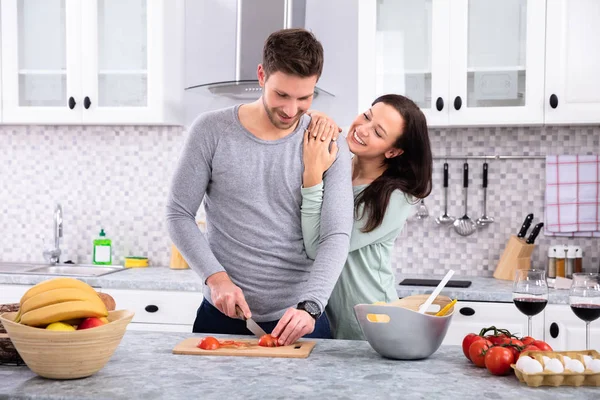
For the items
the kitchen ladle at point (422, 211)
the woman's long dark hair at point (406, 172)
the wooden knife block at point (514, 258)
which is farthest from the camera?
the kitchen ladle at point (422, 211)

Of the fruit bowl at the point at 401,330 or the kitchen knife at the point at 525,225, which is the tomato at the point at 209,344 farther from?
the kitchen knife at the point at 525,225

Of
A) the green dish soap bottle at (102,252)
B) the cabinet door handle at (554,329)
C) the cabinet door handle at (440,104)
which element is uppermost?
the cabinet door handle at (440,104)

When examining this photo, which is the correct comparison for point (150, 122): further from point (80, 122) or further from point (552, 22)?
point (552, 22)

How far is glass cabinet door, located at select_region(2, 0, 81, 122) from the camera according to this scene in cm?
368

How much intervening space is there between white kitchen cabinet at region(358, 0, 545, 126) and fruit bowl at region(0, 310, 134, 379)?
211 cm

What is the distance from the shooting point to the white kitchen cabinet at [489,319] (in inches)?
122

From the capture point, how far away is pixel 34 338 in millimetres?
1503

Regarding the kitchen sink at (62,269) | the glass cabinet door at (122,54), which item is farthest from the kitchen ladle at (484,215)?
the kitchen sink at (62,269)

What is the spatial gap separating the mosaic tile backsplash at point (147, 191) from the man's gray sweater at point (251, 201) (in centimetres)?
168

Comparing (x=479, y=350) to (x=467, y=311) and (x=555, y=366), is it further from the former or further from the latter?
(x=467, y=311)

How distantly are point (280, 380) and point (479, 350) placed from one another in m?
0.46

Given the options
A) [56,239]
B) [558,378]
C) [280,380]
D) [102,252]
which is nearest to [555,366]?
[558,378]

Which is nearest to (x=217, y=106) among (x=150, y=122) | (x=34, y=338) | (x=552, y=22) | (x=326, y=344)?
(x=150, y=122)

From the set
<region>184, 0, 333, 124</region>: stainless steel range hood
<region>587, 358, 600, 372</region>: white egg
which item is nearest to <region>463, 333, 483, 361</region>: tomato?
<region>587, 358, 600, 372</region>: white egg
